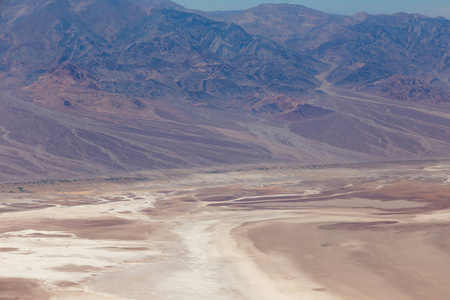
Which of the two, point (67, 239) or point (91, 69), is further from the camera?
point (91, 69)

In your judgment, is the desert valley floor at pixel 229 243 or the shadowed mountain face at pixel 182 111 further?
the shadowed mountain face at pixel 182 111

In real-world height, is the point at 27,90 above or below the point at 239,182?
above

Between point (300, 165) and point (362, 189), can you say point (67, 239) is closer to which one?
point (362, 189)

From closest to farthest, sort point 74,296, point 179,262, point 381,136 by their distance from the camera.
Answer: point 74,296 → point 179,262 → point 381,136

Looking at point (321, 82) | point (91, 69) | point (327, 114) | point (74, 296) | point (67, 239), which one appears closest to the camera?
point (74, 296)

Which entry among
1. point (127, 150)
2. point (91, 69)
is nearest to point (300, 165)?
point (127, 150)

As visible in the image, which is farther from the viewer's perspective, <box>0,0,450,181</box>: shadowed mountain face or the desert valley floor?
<box>0,0,450,181</box>: shadowed mountain face

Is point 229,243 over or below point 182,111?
below

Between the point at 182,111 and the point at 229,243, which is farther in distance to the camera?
the point at 182,111
